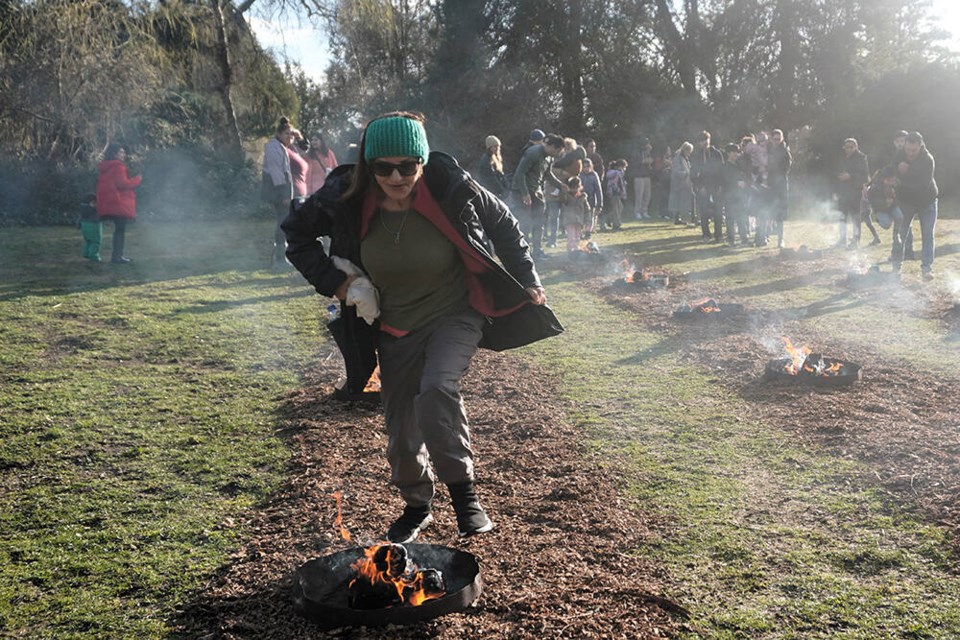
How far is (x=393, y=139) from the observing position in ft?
12.8

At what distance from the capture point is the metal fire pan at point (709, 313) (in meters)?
10.3

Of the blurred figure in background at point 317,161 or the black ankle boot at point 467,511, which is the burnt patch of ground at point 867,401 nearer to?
the black ankle boot at point 467,511

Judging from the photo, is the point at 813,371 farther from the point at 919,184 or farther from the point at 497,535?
the point at 919,184

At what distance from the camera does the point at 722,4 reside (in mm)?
30969

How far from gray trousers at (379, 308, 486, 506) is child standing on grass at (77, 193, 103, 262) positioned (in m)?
10.9

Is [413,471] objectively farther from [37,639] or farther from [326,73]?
[326,73]

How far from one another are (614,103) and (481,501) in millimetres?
27598

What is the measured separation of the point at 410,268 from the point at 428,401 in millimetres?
605

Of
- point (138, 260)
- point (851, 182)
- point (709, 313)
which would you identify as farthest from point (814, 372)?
point (138, 260)

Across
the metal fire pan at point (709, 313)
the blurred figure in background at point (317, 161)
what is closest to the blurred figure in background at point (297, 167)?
the blurred figure in background at point (317, 161)

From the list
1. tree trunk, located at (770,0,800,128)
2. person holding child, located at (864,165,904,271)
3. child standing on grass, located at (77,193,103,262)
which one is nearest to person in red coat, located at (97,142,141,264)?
child standing on grass, located at (77,193,103,262)

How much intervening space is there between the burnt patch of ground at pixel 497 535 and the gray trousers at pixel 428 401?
16.2 inches

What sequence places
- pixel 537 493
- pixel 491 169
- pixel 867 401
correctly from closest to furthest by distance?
pixel 537 493, pixel 867 401, pixel 491 169

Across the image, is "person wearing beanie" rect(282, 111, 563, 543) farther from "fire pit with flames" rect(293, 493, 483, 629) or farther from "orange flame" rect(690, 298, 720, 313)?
"orange flame" rect(690, 298, 720, 313)
